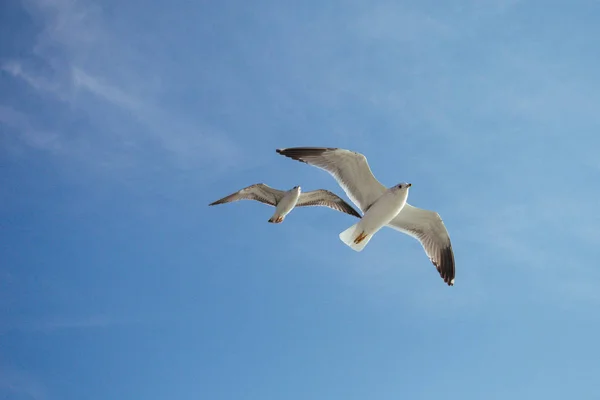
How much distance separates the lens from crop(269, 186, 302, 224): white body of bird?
60.1ft

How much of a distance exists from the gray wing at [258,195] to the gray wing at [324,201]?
25.3 inches

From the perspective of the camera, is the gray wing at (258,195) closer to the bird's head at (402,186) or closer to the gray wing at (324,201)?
the gray wing at (324,201)

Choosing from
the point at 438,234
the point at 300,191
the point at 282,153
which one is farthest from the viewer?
the point at 300,191

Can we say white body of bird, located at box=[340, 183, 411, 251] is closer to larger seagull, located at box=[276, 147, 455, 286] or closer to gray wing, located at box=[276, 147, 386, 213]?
larger seagull, located at box=[276, 147, 455, 286]

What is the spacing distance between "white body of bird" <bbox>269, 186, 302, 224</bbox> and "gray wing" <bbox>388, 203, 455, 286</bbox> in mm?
4821

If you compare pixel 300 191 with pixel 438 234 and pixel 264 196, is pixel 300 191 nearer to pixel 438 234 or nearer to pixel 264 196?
pixel 264 196

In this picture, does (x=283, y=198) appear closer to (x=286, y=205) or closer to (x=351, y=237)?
(x=286, y=205)

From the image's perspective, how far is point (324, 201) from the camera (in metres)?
19.2

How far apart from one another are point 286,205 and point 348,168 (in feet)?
17.8

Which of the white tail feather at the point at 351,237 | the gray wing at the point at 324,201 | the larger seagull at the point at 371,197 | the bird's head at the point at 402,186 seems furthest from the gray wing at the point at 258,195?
the bird's head at the point at 402,186

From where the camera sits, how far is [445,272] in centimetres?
1370

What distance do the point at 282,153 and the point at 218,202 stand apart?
20.2 feet

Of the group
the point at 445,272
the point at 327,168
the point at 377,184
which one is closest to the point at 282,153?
the point at 327,168

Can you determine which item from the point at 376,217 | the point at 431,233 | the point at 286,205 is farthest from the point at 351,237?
the point at 286,205
